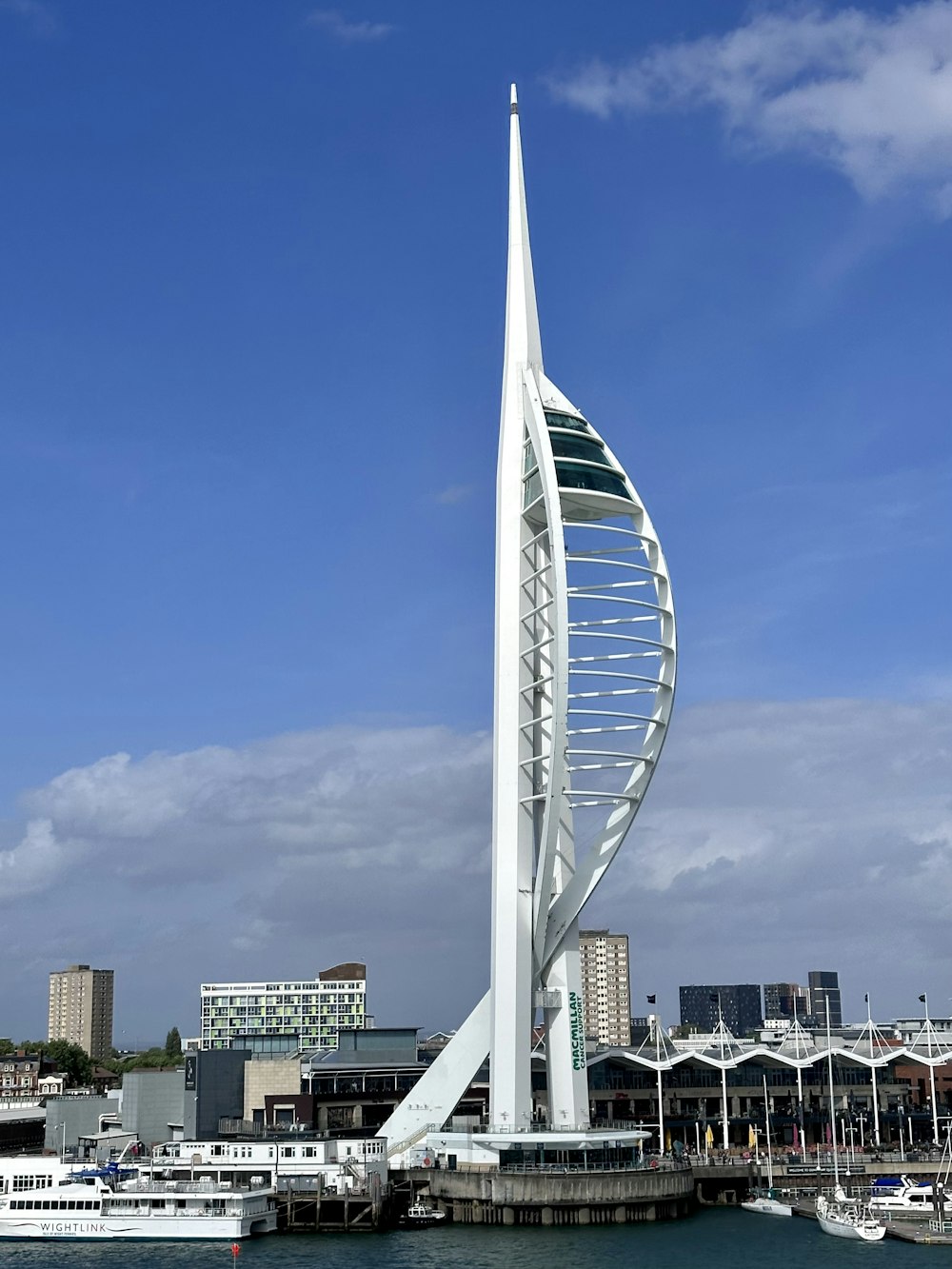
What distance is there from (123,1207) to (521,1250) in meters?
18.8

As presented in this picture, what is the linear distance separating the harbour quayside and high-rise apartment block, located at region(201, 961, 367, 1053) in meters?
108

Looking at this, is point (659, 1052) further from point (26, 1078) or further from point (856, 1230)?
point (26, 1078)

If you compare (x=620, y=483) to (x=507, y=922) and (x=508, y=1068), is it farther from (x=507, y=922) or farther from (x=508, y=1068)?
(x=508, y=1068)

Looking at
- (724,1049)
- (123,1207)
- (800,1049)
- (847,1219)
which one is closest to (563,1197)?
(847,1219)

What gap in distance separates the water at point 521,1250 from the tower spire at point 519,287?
4355 cm

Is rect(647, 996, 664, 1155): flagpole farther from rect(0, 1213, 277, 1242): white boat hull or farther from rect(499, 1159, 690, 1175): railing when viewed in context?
rect(0, 1213, 277, 1242): white boat hull

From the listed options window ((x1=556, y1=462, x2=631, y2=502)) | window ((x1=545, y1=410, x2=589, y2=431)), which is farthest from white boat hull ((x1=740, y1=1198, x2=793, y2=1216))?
window ((x1=545, y1=410, x2=589, y2=431))

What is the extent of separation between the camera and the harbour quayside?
6575 cm

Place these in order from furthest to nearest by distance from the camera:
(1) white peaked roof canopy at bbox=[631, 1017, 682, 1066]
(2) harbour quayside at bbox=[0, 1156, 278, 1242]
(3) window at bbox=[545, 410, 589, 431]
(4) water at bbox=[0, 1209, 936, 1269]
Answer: (1) white peaked roof canopy at bbox=[631, 1017, 682, 1066]
(3) window at bbox=[545, 410, 589, 431]
(2) harbour quayside at bbox=[0, 1156, 278, 1242]
(4) water at bbox=[0, 1209, 936, 1269]

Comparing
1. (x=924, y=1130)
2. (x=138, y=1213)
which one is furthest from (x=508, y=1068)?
(x=924, y=1130)

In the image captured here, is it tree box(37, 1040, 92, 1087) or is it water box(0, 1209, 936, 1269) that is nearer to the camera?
water box(0, 1209, 936, 1269)

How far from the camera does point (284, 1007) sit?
18088cm

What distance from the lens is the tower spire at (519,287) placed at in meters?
83.3

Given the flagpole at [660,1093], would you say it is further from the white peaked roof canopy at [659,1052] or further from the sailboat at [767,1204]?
the sailboat at [767,1204]
